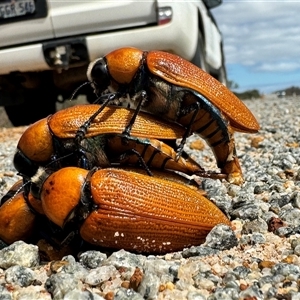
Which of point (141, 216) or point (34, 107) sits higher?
point (141, 216)

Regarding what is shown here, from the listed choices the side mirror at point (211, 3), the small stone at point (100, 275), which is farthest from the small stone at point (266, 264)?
the side mirror at point (211, 3)

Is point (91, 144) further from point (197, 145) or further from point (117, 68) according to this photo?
point (197, 145)

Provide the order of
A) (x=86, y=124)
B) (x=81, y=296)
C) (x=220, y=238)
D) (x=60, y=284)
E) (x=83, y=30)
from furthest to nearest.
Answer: (x=83, y=30), (x=86, y=124), (x=220, y=238), (x=60, y=284), (x=81, y=296)

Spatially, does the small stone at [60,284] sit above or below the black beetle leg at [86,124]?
below

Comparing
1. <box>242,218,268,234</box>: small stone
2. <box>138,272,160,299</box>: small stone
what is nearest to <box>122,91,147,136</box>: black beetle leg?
<box>242,218,268,234</box>: small stone

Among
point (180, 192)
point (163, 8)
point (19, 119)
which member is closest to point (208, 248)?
point (180, 192)

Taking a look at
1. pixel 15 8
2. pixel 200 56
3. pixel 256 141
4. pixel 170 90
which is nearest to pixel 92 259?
pixel 170 90

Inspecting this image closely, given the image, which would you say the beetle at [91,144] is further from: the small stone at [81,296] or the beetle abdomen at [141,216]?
the small stone at [81,296]
